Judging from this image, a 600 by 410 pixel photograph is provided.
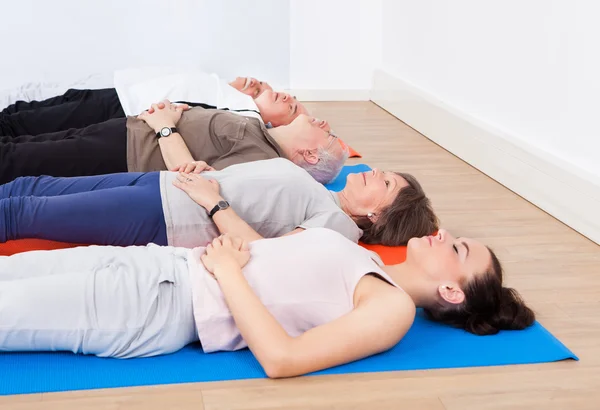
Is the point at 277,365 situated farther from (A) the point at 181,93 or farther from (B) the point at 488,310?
(A) the point at 181,93

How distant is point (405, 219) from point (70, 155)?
47.8 inches

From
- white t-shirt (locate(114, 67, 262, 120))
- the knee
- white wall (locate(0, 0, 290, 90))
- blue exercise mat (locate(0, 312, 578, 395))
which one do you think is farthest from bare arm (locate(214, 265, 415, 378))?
white wall (locate(0, 0, 290, 90))

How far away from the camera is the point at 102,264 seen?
202cm

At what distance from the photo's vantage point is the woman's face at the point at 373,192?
255 centimetres

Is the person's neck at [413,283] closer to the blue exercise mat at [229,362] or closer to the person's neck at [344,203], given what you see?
the blue exercise mat at [229,362]

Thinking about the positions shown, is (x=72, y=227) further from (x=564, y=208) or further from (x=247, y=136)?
(x=564, y=208)

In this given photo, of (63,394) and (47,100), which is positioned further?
(47,100)

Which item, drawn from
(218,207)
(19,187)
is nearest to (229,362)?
(218,207)

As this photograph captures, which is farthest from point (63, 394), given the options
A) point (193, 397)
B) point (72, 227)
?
point (72, 227)

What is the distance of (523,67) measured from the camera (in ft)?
11.7

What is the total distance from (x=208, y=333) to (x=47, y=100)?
7.48ft

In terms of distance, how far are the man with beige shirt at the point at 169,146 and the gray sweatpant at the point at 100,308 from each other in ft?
2.79

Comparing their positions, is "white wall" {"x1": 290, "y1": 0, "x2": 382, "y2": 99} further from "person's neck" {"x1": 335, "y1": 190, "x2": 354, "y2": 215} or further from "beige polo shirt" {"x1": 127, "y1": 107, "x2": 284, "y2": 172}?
"person's neck" {"x1": 335, "y1": 190, "x2": 354, "y2": 215}

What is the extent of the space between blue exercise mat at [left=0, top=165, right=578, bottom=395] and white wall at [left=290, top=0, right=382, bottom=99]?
378cm
